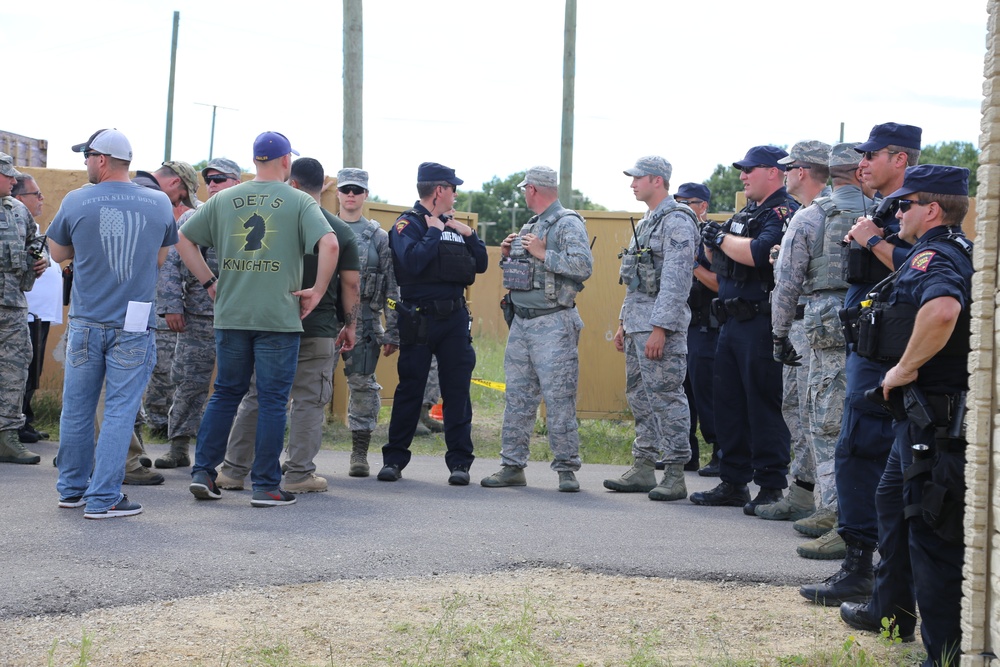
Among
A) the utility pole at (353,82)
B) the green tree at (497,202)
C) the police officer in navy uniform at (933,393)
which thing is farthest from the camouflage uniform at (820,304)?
the green tree at (497,202)

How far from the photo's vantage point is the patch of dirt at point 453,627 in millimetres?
3814

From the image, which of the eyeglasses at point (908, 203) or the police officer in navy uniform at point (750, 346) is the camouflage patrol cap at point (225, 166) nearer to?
the police officer in navy uniform at point (750, 346)

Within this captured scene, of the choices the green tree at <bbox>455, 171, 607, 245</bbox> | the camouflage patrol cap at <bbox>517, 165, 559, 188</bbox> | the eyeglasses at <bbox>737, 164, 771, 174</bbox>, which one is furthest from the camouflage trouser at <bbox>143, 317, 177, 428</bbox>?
the green tree at <bbox>455, 171, 607, 245</bbox>

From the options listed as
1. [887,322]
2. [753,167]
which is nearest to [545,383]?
[753,167]

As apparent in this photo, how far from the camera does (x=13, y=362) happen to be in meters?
8.03

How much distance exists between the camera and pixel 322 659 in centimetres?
379

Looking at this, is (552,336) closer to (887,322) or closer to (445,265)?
(445,265)

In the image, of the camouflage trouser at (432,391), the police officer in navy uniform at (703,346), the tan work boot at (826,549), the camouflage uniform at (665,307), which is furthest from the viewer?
the camouflage trouser at (432,391)

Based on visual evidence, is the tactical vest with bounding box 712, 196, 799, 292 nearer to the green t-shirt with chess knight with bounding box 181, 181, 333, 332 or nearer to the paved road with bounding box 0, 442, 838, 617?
the paved road with bounding box 0, 442, 838, 617

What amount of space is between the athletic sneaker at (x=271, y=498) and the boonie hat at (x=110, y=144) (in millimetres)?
2119

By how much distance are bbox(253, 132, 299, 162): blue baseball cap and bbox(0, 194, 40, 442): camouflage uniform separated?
2615 mm

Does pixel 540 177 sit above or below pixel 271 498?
above

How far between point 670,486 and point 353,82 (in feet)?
25.3

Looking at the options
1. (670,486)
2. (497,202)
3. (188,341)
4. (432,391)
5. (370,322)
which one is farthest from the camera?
(497,202)
